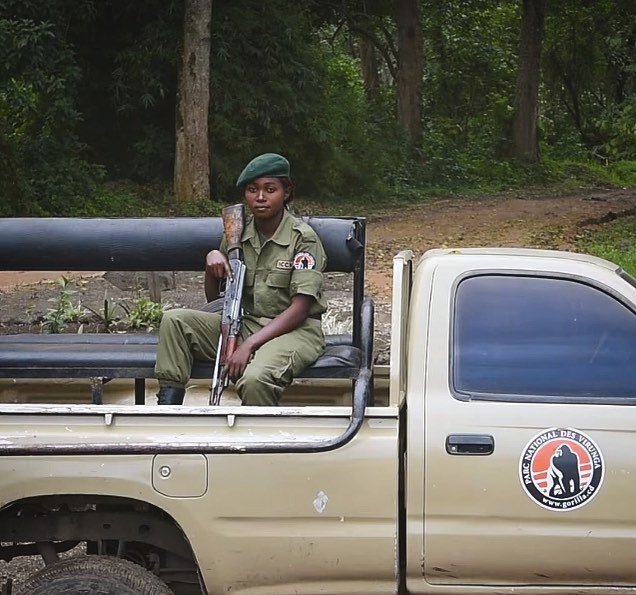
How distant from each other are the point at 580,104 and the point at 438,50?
5.22m

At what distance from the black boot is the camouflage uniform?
2 cm

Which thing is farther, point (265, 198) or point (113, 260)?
point (113, 260)

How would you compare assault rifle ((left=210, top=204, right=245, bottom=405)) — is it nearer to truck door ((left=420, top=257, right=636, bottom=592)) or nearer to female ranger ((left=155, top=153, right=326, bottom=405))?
female ranger ((left=155, top=153, right=326, bottom=405))

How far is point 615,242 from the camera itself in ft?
49.2

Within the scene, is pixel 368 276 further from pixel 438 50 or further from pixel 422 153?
pixel 438 50

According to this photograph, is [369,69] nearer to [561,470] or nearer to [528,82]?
[528,82]

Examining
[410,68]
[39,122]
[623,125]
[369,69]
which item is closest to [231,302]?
[623,125]

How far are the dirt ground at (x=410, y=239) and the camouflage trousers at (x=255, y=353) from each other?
9.22ft

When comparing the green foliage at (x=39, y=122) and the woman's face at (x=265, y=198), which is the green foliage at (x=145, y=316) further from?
the green foliage at (x=39, y=122)

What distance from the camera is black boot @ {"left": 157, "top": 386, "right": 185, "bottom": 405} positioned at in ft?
13.9

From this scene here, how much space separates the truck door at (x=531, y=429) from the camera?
342 centimetres

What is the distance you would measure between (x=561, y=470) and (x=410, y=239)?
12788 mm

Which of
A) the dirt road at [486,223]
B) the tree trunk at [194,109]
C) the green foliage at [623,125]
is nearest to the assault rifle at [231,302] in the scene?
the dirt road at [486,223]

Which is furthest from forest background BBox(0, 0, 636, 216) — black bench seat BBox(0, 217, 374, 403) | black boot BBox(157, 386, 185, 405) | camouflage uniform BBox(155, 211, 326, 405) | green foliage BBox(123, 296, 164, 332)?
black boot BBox(157, 386, 185, 405)
